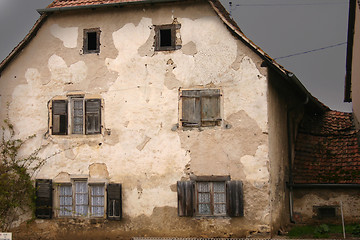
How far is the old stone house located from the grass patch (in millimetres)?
585

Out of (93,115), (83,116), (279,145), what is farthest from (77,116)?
(279,145)

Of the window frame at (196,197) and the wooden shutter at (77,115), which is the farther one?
the wooden shutter at (77,115)

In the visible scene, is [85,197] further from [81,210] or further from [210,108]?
[210,108]

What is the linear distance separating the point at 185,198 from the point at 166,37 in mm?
4661

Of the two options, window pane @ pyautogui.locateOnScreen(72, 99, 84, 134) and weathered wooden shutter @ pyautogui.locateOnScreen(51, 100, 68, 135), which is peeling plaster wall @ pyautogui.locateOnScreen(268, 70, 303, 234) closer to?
window pane @ pyautogui.locateOnScreen(72, 99, 84, 134)

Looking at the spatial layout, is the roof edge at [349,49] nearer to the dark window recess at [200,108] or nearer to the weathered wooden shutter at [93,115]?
the dark window recess at [200,108]

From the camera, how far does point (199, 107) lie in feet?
48.0

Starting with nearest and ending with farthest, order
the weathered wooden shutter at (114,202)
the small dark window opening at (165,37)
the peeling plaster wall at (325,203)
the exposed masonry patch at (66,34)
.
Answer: the weathered wooden shutter at (114,202) → the small dark window opening at (165,37) → the exposed masonry patch at (66,34) → the peeling plaster wall at (325,203)

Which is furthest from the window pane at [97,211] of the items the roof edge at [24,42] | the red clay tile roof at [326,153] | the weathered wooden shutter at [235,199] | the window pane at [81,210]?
the red clay tile roof at [326,153]

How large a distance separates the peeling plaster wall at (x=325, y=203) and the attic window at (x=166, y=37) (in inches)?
240

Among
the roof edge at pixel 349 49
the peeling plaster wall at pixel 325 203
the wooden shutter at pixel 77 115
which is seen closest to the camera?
the wooden shutter at pixel 77 115

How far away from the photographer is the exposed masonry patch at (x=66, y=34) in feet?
51.2

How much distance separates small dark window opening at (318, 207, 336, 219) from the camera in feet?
53.5

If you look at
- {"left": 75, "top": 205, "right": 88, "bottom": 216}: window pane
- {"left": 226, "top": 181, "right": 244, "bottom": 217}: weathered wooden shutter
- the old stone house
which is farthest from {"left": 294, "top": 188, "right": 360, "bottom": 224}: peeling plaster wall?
{"left": 75, "top": 205, "right": 88, "bottom": 216}: window pane
